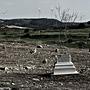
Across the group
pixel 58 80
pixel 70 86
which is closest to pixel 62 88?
pixel 70 86

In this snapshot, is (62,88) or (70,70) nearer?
(62,88)

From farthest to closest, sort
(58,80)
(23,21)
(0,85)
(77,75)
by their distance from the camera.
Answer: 1. (23,21)
2. (77,75)
3. (58,80)
4. (0,85)

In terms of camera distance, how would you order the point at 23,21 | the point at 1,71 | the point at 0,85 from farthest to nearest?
the point at 23,21 → the point at 1,71 → the point at 0,85

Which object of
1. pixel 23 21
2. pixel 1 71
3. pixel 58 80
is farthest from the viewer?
pixel 23 21

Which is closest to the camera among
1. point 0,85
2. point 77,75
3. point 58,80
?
point 0,85

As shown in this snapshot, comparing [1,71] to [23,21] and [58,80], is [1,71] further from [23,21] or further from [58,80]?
[23,21]

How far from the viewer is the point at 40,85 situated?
41.7ft

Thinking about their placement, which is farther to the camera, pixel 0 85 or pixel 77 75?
pixel 77 75

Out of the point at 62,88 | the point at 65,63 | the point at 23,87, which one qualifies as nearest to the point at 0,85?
the point at 23,87

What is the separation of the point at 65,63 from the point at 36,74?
143 centimetres

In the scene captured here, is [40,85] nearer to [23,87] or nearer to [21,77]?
[23,87]

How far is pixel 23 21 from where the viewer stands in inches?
5891

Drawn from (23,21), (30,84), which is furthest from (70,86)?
(23,21)

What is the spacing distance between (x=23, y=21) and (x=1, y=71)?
134m
